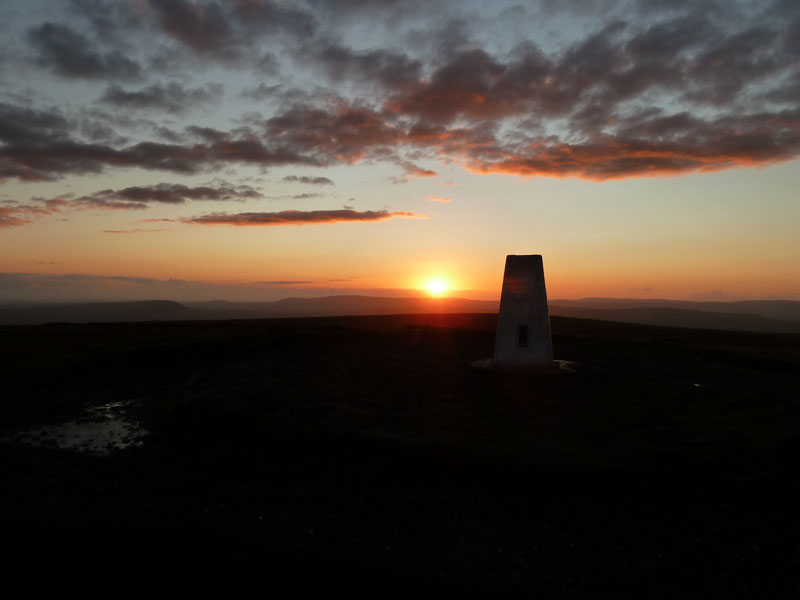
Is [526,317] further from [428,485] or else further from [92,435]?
[92,435]

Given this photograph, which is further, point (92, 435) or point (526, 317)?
point (526, 317)

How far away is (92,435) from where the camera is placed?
50.1ft

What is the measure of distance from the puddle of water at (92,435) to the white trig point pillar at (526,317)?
15090 mm

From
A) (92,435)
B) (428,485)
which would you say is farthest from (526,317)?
(92,435)

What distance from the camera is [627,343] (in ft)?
98.4

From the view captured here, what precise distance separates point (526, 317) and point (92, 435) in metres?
17.1

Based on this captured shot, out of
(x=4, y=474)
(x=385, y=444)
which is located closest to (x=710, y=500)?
(x=385, y=444)

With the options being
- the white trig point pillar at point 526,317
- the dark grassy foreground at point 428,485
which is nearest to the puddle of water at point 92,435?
the dark grassy foreground at point 428,485

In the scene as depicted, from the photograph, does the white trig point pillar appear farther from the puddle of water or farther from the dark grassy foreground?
the puddle of water

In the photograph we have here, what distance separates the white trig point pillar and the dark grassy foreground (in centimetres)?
200

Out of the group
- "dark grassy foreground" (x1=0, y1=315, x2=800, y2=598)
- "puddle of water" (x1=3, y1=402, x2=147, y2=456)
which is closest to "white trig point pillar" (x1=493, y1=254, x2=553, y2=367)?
"dark grassy foreground" (x1=0, y1=315, x2=800, y2=598)

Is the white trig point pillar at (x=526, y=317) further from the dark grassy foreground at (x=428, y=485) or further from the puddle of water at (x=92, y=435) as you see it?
the puddle of water at (x=92, y=435)

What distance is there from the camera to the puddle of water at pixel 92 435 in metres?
14.2

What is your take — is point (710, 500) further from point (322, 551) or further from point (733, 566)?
point (322, 551)
